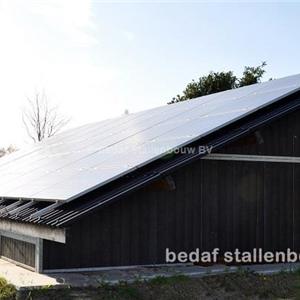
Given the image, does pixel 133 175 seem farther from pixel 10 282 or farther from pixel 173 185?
pixel 10 282

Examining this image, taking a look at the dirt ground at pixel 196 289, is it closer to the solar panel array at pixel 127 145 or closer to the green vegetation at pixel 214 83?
the solar panel array at pixel 127 145

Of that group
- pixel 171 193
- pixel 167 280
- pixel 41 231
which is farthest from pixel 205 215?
pixel 41 231

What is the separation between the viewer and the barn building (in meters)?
11.9

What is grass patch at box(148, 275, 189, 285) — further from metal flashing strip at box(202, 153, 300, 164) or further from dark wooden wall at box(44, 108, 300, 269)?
metal flashing strip at box(202, 153, 300, 164)

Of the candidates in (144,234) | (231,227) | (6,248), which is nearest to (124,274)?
(144,234)

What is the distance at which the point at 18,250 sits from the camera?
44.8 ft

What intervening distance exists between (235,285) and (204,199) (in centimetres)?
277

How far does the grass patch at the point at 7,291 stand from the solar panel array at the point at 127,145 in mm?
1778

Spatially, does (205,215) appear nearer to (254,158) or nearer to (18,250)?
(254,158)

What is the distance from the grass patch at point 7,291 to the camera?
32.9 feet

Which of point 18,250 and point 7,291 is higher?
point 18,250

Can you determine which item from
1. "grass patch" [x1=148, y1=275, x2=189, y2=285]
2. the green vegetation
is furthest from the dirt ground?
the green vegetation

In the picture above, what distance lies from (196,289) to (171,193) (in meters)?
2.86

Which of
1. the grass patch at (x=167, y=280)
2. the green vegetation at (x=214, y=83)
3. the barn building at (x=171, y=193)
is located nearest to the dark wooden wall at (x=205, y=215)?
the barn building at (x=171, y=193)
